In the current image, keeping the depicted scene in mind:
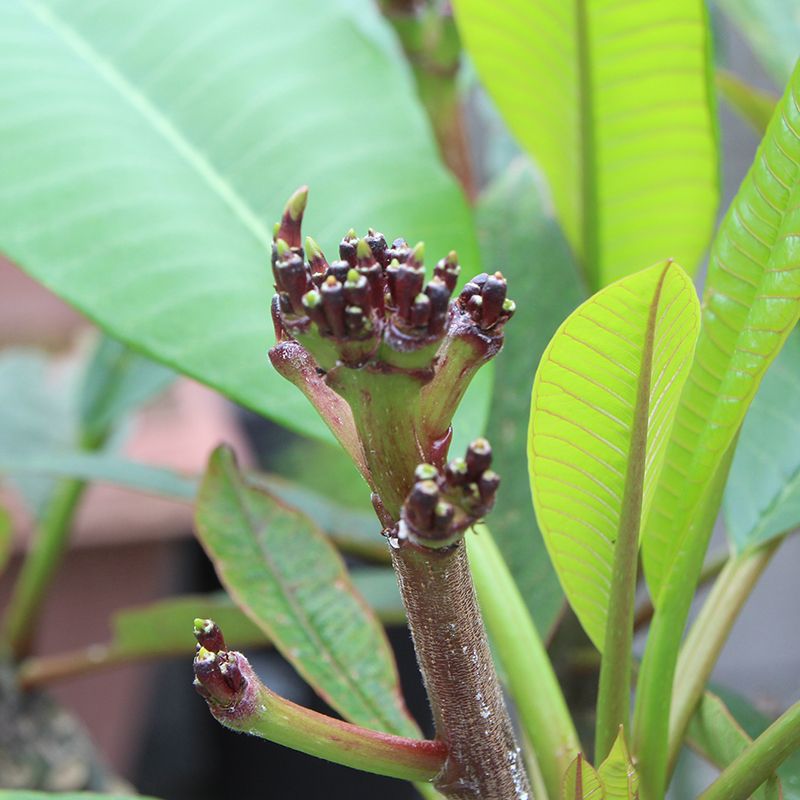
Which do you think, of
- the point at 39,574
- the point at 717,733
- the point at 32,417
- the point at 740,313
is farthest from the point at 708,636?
the point at 32,417

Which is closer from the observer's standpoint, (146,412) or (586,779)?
(586,779)

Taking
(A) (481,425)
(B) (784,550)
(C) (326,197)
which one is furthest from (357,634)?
(B) (784,550)

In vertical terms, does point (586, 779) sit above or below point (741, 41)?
below

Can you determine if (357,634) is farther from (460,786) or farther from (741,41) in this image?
(741,41)

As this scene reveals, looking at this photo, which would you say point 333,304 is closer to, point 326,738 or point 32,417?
point 326,738

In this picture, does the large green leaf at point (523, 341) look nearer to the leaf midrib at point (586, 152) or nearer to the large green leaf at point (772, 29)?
the leaf midrib at point (586, 152)

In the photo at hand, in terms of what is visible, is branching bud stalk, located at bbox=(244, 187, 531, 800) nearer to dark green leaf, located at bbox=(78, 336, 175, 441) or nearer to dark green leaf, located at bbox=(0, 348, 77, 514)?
dark green leaf, located at bbox=(78, 336, 175, 441)

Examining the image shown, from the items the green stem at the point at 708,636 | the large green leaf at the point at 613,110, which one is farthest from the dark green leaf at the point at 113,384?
the green stem at the point at 708,636
